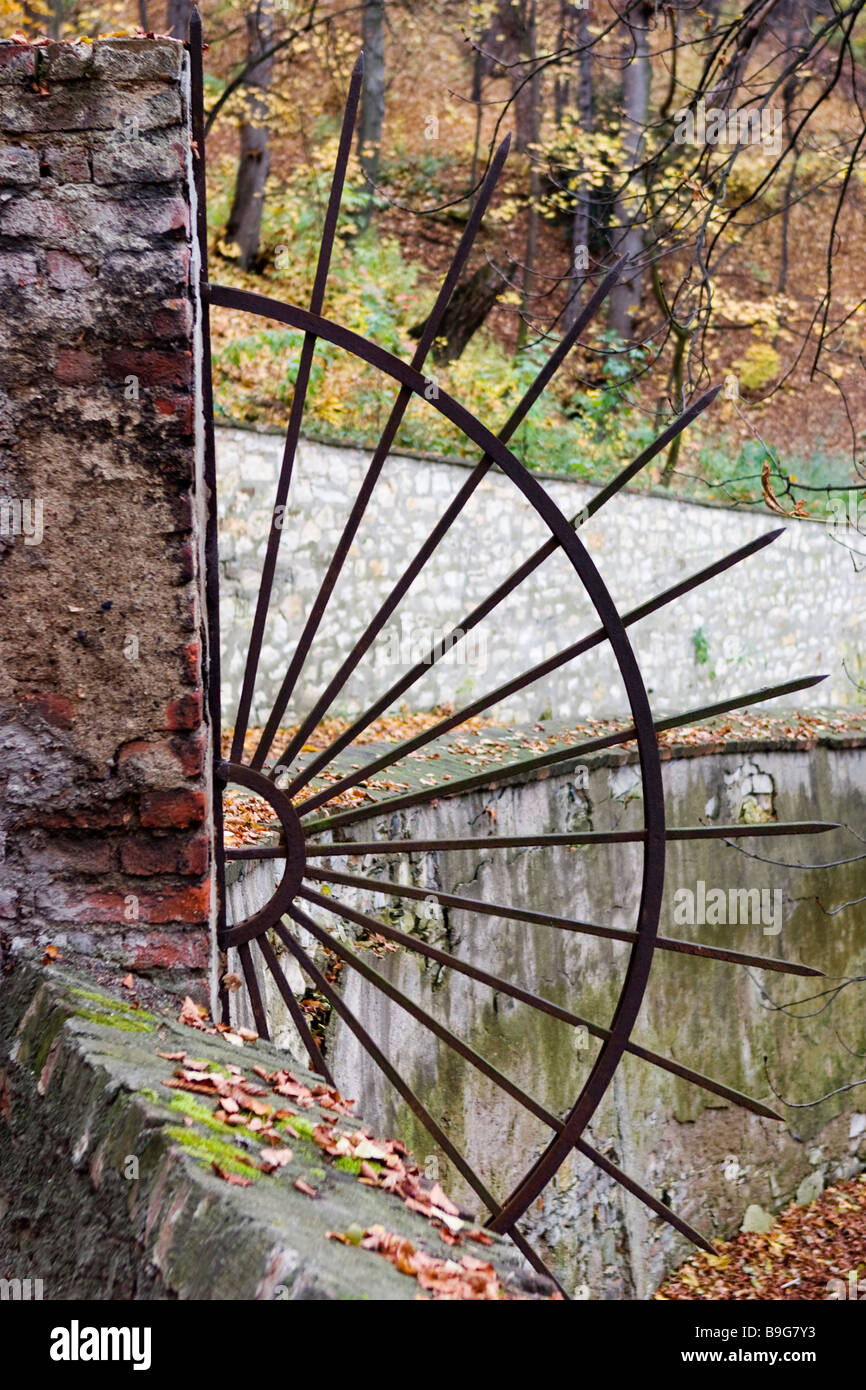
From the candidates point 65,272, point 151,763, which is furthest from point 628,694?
point 65,272

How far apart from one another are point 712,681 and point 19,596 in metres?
8.87

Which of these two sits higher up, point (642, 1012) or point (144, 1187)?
point (144, 1187)

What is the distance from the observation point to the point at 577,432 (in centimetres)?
1087

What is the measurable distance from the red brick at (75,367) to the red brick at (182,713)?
61 centimetres

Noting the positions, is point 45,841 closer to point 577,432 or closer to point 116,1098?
point 116,1098

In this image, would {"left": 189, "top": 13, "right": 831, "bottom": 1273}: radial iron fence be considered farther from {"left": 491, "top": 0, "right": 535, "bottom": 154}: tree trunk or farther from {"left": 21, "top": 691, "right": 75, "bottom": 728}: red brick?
{"left": 491, "top": 0, "right": 535, "bottom": 154}: tree trunk

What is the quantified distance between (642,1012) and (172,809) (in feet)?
12.0

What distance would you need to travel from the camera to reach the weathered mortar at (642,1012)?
4.25m

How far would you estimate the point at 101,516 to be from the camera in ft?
6.93

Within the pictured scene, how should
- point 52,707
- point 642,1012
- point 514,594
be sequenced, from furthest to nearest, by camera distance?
1. point 514,594
2. point 642,1012
3. point 52,707

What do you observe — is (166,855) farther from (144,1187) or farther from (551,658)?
(551,658)

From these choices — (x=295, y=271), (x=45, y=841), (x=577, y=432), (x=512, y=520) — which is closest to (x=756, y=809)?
(x=512, y=520)

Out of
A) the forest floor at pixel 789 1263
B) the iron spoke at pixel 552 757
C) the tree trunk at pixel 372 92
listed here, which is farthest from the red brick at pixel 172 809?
the tree trunk at pixel 372 92

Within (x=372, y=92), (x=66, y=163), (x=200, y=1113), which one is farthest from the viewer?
(x=372, y=92)
